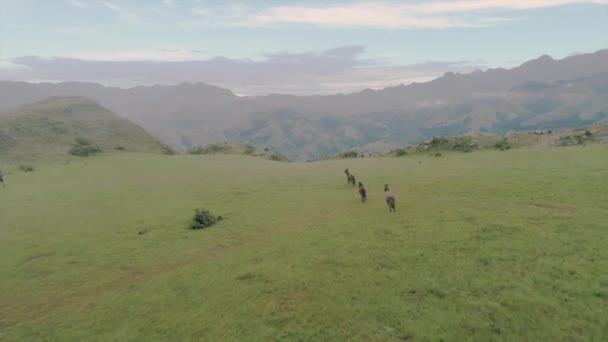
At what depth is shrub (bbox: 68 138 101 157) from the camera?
256ft

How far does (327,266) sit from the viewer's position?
621 inches

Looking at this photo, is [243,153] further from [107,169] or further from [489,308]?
[489,308]

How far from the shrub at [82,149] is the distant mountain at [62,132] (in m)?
1.46

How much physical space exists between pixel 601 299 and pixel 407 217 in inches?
426

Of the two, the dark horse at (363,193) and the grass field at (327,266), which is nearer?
the grass field at (327,266)

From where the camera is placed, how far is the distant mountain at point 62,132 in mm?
77625

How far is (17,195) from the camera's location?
37.8m

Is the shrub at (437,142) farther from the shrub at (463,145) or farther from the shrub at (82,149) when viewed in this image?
the shrub at (82,149)

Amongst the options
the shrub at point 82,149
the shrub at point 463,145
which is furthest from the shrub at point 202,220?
the shrub at point 82,149

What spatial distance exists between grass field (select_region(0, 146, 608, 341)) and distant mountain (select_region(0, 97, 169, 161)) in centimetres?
5710

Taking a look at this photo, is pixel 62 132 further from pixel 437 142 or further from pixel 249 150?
pixel 437 142

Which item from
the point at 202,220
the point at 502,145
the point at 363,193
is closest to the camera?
the point at 202,220

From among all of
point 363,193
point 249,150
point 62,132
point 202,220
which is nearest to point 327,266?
point 202,220

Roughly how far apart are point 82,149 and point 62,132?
23260 mm
